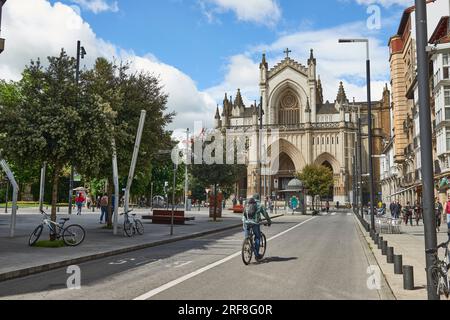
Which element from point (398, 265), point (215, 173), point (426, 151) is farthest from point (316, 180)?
point (426, 151)

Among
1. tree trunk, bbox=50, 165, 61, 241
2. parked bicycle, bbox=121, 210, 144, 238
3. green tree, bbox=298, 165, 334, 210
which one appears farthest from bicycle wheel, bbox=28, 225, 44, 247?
green tree, bbox=298, 165, 334, 210

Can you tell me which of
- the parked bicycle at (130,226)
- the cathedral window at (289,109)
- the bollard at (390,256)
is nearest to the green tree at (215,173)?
the parked bicycle at (130,226)

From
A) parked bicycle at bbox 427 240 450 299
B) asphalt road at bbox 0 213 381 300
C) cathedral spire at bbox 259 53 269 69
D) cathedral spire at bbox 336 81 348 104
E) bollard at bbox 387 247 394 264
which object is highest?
cathedral spire at bbox 259 53 269 69

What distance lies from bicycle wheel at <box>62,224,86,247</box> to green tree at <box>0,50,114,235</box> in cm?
69

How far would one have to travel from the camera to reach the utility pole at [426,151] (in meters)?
6.03

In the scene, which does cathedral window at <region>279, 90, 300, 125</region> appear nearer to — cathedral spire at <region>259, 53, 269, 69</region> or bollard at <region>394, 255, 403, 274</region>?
cathedral spire at <region>259, 53, 269, 69</region>

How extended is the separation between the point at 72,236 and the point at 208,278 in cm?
687

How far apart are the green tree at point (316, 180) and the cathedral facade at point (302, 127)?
11520 millimetres

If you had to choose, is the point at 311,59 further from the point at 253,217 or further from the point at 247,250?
the point at 247,250

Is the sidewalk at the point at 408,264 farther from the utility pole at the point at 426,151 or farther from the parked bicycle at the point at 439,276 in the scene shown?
the utility pole at the point at 426,151

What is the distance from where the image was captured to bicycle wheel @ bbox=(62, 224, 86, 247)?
1362 cm

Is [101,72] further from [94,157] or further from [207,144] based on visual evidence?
[207,144]
